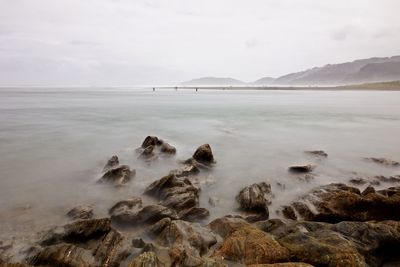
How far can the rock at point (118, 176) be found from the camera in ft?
39.0

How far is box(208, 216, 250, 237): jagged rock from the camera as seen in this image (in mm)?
7613

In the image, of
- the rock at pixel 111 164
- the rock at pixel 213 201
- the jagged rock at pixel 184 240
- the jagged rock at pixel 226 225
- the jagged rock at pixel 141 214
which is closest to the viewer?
the jagged rock at pixel 184 240

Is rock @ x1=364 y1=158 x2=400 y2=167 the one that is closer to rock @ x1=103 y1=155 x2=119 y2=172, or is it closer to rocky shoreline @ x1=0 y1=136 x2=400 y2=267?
rocky shoreline @ x1=0 y1=136 x2=400 y2=267

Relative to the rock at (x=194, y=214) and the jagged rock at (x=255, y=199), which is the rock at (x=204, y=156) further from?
the rock at (x=194, y=214)

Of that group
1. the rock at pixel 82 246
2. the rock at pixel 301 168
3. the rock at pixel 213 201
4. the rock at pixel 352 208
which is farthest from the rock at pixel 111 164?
the rock at pixel 352 208

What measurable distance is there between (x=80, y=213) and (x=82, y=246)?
2226mm

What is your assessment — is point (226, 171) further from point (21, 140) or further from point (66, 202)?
point (21, 140)

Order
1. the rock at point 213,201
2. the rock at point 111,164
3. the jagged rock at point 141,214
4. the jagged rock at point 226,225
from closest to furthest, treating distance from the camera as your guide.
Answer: the jagged rock at point 226,225 → the jagged rock at point 141,214 → the rock at point 213,201 → the rock at point 111,164

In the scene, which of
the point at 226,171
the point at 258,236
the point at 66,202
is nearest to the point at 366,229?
the point at 258,236

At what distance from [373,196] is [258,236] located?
443 centimetres

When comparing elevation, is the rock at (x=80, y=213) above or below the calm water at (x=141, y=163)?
above

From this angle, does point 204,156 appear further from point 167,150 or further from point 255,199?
point 255,199

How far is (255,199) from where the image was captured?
31.2 ft

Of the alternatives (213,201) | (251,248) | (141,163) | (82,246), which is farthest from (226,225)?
(141,163)
